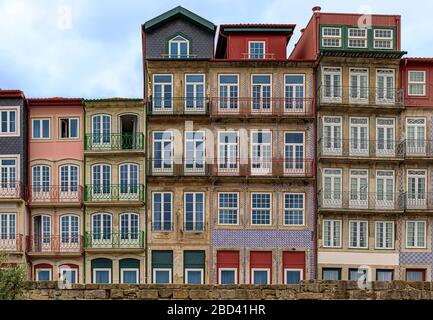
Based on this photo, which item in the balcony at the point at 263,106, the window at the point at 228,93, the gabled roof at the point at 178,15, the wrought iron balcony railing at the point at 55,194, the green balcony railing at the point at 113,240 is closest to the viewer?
the green balcony railing at the point at 113,240

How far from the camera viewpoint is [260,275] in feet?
126

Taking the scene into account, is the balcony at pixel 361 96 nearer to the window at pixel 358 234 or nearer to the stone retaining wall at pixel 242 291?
the window at pixel 358 234

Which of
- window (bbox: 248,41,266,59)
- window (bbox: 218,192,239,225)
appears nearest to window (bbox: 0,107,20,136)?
window (bbox: 218,192,239,225)

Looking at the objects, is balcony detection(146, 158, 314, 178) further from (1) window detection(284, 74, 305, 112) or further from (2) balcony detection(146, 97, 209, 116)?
(1) window detection(284, 74, 305, 112)

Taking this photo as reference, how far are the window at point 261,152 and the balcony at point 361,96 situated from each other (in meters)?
3.98

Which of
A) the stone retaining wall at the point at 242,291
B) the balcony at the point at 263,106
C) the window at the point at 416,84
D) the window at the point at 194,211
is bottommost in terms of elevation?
the stone retaining wall at the point at 242,291

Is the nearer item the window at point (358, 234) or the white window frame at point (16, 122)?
the window at point (358, 234)

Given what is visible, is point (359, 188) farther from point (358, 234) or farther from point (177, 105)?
point (177, 105)

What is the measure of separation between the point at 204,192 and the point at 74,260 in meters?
8.67

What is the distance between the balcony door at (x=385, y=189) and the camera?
1531 inches

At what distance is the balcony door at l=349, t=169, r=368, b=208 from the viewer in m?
38.8

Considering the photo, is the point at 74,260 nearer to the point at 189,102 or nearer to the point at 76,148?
the point at 76,148

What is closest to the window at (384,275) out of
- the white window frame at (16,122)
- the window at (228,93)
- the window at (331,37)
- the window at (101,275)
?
the window at (228,93)

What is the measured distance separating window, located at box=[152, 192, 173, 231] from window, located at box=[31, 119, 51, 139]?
7.61 meters
